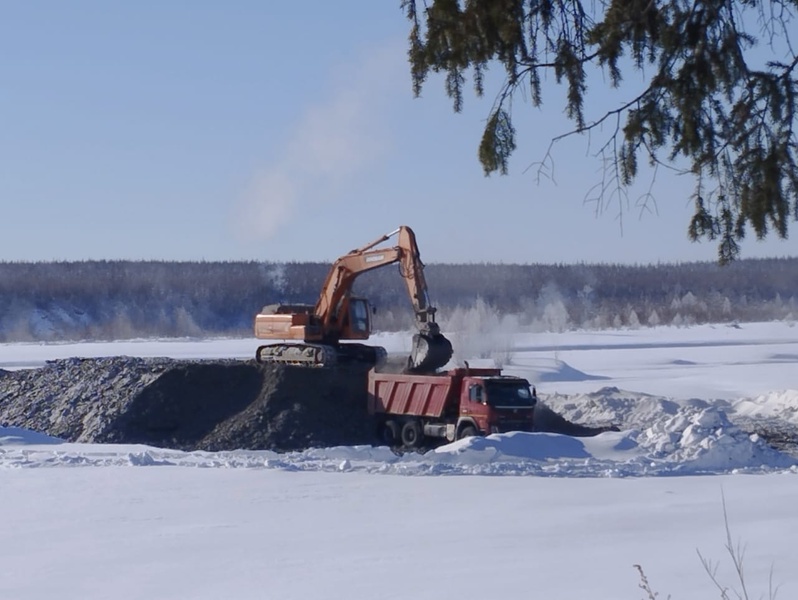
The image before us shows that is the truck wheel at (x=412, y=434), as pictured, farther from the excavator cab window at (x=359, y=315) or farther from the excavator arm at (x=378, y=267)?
the excavator cab window at (x=359, y=315)

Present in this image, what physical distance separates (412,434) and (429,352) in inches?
61.3

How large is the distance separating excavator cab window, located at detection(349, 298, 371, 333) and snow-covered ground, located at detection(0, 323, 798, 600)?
7.82m

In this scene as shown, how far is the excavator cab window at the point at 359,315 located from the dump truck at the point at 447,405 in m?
2.82

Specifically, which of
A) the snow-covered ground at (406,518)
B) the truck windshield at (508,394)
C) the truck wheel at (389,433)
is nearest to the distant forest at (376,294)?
the truck wheel at (389,433)

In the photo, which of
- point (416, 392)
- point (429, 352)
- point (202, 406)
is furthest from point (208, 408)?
point (429, 352)

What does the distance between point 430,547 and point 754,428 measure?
1707 centimetres

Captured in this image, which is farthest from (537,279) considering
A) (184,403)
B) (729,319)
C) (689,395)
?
(184,403)

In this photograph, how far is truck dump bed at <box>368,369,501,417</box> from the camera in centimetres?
2152

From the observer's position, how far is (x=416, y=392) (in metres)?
22.2

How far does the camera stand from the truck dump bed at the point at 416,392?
21.5 m

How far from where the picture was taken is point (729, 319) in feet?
313

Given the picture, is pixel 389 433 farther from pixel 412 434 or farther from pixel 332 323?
pixel 332 323

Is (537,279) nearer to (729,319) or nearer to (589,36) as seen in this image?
(729,319)

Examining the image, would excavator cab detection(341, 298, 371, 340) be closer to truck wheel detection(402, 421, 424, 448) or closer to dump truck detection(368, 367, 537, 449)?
dump truck detection(368, 367, 537, 449)
